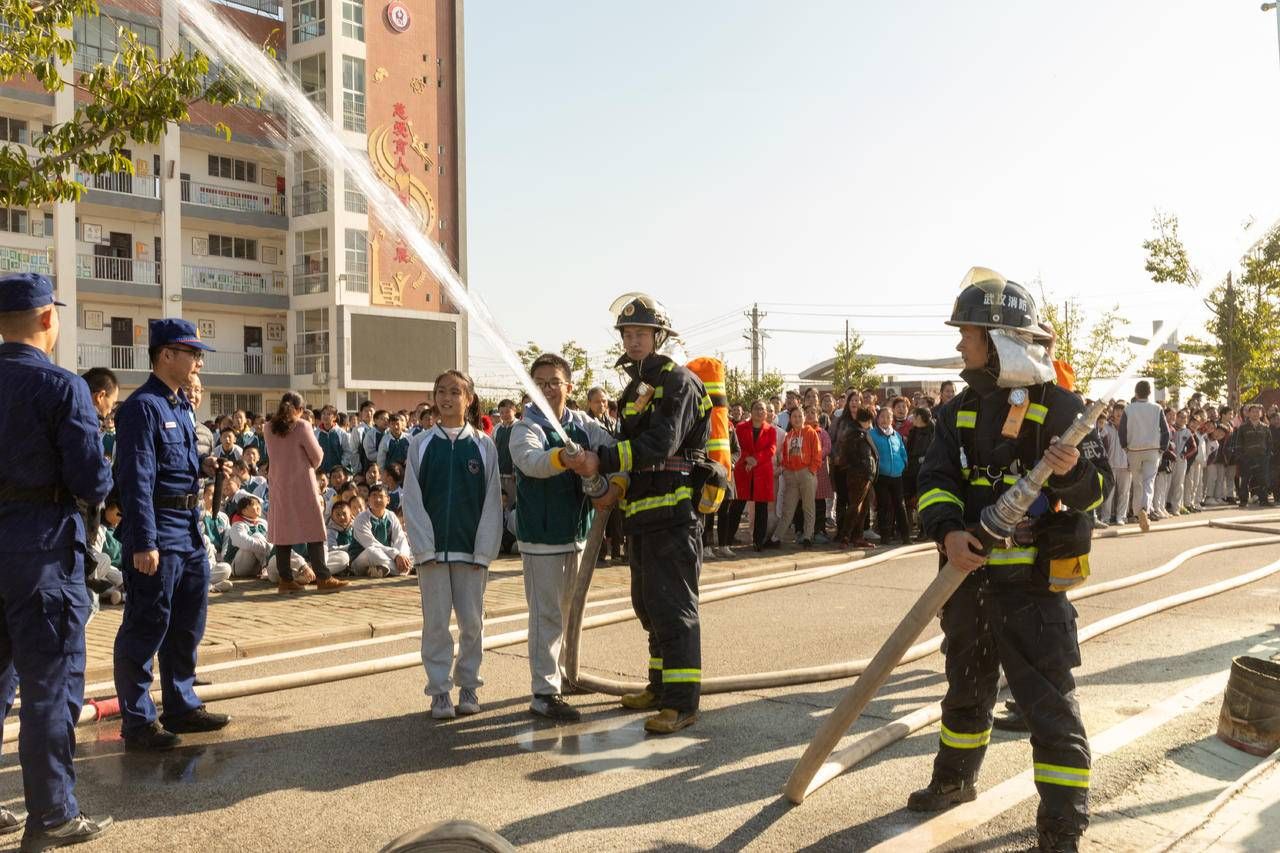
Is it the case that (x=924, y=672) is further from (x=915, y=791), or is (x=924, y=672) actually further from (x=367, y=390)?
(x=367, y=390)

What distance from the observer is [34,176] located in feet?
29.8

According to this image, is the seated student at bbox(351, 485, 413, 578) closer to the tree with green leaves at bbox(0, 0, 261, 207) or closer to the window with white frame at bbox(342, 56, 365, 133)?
the tree with green leaves at bbox(0, 0, 261, 207)

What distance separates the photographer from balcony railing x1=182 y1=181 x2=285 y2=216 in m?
39.5

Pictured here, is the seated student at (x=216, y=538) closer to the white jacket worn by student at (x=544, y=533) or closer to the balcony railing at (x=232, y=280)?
the white jacket worn by student at (x=544, y=533)

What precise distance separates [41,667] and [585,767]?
2466mm

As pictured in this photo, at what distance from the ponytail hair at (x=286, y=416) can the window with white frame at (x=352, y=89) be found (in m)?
33.8

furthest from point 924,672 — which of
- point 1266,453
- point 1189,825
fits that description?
point 1266,453

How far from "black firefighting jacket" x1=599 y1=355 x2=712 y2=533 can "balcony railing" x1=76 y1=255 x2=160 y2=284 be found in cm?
3544

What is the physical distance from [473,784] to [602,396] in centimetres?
816

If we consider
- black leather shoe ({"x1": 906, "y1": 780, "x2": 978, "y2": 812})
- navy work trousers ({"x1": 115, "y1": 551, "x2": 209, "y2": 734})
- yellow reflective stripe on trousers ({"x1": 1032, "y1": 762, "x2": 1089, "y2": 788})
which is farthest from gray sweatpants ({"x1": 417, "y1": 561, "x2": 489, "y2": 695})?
yellow reflective stripe on trousers ({"x1": 1032, "y1": 762, "x2": 1089, "y2": 788})

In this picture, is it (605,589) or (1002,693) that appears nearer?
(1002,693)

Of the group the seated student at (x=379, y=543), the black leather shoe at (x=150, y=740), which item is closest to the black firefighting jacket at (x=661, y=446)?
the black leather shoe at (x=150, y=740)

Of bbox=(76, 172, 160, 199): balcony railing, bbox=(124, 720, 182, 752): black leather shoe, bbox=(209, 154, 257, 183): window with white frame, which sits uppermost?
bbox=(209, 154, 257, 183): window with white frame

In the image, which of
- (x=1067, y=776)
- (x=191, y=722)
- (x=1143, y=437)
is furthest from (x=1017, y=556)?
(x=1143, y=437)
